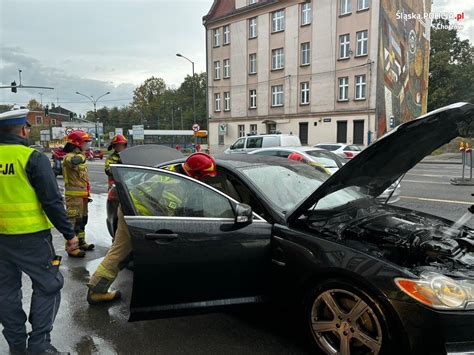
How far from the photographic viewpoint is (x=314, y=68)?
3056 centimetres

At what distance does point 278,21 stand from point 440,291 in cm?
3407

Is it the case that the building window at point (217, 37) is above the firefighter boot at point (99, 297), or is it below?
above

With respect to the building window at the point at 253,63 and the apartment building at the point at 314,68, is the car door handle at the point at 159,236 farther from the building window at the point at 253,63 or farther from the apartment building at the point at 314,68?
the building window at the point at 253,63

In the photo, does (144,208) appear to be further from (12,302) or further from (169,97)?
(169,97)

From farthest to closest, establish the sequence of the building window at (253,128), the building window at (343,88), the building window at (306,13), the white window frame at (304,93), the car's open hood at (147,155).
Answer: the building window at (253,128)
the white window frame at (304,93)
the building window at (306,13)
the building window at (343,88)
the car's open hood at (147,155)

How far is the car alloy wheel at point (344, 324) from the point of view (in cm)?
234

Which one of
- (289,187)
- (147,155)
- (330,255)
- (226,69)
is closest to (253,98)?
(226,69)

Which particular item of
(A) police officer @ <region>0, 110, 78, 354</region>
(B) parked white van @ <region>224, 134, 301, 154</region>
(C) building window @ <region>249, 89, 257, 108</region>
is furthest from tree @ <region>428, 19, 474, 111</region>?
(A) police officer @ <region>0, 110, 78, 354</region>

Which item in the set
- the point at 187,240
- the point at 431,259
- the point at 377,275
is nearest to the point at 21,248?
the point at 187,240

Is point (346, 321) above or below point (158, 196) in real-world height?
below

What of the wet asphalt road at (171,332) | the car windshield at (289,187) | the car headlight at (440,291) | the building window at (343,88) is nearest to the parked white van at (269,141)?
the car windshield at (289,187)

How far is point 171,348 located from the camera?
110 inches

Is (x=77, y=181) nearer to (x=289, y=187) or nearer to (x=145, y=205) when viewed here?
(x=145, y=205)

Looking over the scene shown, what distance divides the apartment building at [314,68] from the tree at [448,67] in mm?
4875
